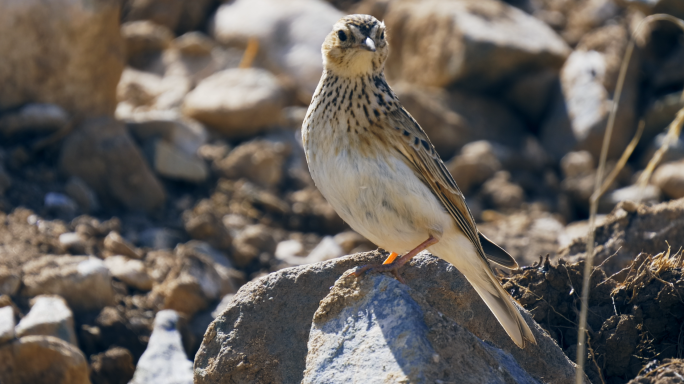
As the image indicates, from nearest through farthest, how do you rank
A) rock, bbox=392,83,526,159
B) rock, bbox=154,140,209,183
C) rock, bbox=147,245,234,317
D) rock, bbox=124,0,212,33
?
rock, bbox=147,245,234,317 < rock, bbox=154,140,209,183 < rock, bbox=392,83,526,159 < rock, bbox=124,0,212,33

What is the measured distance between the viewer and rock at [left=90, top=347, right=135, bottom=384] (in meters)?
5.75

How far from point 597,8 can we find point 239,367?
34.8 feet

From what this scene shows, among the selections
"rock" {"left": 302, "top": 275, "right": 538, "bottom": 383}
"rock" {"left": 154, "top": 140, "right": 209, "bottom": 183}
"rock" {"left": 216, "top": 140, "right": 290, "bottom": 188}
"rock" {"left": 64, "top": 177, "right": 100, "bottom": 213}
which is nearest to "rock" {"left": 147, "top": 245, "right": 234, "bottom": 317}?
"rock" {"left": 64, "top": 177, "right": 100, "bottom": 213}

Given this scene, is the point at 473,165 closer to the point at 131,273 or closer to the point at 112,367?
the point at 131,273

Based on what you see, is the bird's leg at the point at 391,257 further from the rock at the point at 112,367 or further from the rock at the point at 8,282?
the rock at the point at 8,282

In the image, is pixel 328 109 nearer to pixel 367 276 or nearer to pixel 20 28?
pixel 367 276

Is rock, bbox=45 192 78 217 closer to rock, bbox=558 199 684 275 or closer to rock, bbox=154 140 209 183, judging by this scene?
rock, bbox=154 140 209 183

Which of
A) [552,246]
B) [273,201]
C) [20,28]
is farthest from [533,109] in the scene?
[20,28]

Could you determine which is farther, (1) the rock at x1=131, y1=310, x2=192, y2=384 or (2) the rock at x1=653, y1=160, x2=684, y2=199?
(2) the rock at x1=653, y1=160, x2=684, y2=199

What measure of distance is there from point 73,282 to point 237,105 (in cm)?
432

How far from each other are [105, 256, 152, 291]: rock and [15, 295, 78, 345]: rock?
0.82 m

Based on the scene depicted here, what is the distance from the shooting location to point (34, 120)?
28.0 ft

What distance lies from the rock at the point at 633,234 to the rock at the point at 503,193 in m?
4.30

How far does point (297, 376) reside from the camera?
429 cm
